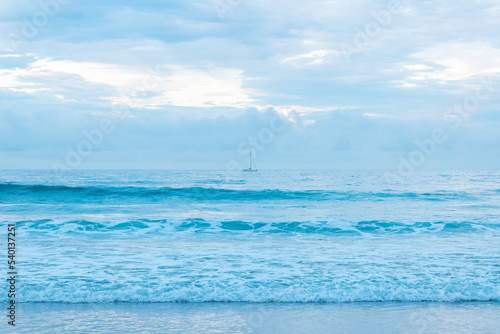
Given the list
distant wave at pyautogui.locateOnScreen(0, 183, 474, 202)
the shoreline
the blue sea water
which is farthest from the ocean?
distant wave at pyautogui.locateOnScreen(0, 183, 474, 202)

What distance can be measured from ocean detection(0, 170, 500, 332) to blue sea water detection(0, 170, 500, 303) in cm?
3

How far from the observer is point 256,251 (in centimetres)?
1362

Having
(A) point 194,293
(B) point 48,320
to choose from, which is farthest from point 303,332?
(B) point 48,320

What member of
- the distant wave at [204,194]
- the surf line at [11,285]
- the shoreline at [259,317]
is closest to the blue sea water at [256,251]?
the surf line at [11,285]

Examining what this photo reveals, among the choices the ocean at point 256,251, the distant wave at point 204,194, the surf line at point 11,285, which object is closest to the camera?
the surf line at point 11,285

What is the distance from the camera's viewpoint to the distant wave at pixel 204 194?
A: 32.4m

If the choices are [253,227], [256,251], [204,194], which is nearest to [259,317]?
[256,251]

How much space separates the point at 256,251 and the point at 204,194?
20.6m

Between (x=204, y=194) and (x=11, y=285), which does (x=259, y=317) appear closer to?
(x=11, y=285)

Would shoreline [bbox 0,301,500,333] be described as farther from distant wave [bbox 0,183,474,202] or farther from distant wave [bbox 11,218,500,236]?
distant wave [bbox 0,183,474,202]

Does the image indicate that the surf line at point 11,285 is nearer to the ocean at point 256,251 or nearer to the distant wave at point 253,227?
the ocean at point 256,251

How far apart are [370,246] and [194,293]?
26.2ft

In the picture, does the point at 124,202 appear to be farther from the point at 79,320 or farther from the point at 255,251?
the point at 79,320

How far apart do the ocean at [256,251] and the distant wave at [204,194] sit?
2.76 meters
